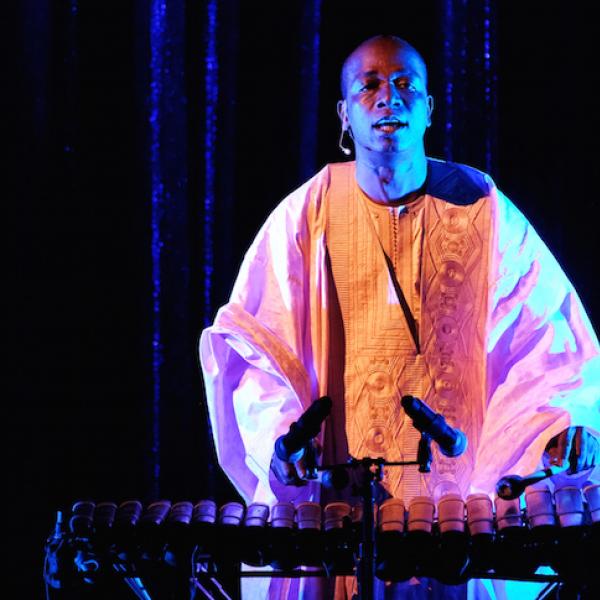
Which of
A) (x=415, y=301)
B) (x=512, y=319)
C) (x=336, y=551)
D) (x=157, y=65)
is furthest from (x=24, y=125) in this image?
(x=336, y=551)

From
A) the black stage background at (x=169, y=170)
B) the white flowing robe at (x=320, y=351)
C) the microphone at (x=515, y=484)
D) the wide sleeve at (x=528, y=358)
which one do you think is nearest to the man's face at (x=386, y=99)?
the white flowing robe at (x=320, y=351)

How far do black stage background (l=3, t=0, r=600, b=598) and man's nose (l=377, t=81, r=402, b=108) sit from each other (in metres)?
0.93

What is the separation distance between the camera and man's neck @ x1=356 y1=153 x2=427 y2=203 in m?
3.85

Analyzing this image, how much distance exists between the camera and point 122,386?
466 centimetres

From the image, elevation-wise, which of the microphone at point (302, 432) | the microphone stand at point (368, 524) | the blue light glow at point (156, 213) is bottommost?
the microphone stand at point (368, 524)

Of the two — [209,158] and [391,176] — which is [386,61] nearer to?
[391,176]

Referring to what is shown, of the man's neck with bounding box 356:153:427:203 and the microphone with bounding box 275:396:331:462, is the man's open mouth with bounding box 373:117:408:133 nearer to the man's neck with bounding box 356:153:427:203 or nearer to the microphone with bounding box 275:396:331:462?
the man's neck with bounding box 356:153:427:203

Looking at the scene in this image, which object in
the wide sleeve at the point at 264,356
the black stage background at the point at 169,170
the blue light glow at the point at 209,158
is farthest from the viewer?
the blue light glow at the point at 209,158

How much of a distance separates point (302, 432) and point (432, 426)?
323 millimetres

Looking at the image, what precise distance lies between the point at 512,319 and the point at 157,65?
6.17ft

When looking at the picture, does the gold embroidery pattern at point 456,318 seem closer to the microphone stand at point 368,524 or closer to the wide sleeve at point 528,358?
the wide sleeve at point 528,358

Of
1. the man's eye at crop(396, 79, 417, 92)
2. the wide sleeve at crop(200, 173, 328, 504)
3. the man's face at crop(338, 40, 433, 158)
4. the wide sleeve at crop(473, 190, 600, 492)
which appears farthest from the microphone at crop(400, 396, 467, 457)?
the man's eye at crop(396, 79, 417, 92)

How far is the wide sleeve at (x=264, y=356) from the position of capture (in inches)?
140

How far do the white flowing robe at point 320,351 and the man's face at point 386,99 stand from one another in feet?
0.92
